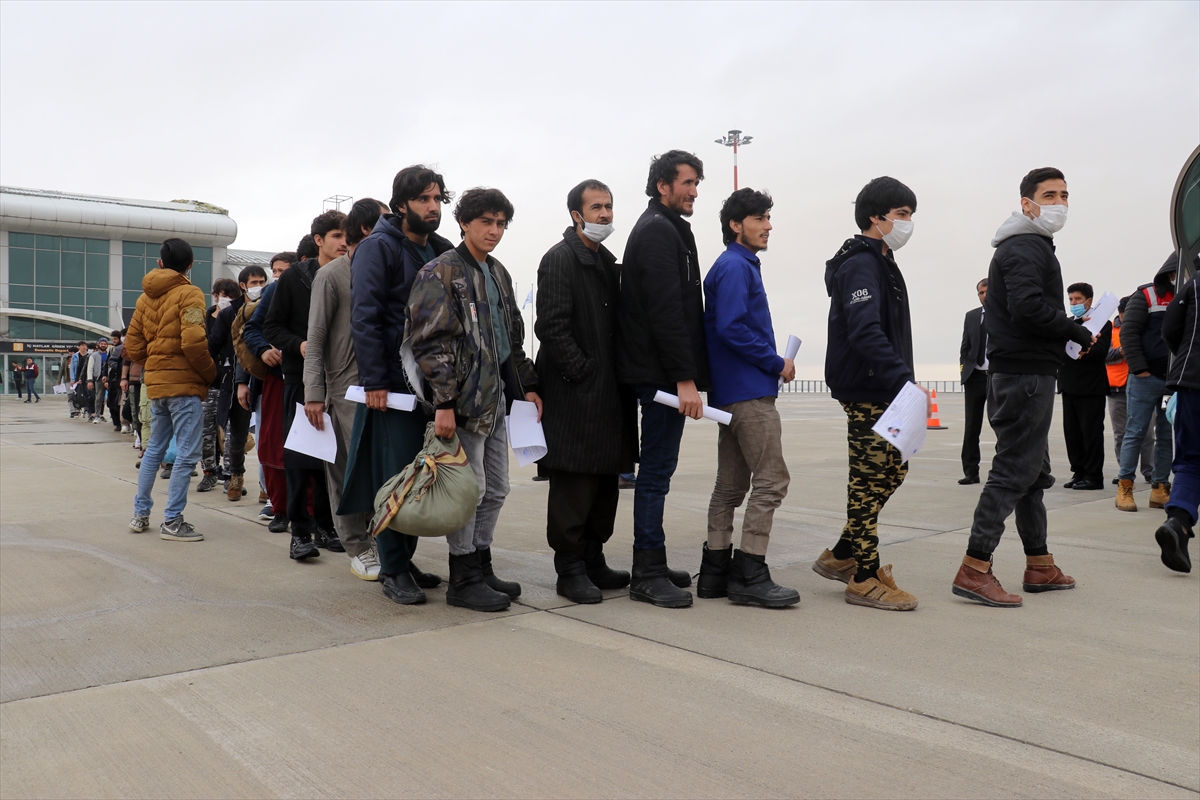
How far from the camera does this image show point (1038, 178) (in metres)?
4.58

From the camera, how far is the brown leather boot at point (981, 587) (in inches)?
171

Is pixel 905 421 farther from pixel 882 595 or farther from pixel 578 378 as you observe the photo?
pixel 578 378

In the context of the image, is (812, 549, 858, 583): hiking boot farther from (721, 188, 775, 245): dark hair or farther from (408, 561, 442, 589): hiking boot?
(408, 561, 442, 589): hiking boot

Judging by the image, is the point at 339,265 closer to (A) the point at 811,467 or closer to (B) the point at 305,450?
(B) the point at 305,450

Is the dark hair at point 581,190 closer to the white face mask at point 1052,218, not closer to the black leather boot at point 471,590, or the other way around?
the black leather boot at point 471,590

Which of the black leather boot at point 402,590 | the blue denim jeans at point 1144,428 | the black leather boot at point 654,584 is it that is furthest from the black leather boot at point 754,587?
the blue denim jeans at point 1144,428

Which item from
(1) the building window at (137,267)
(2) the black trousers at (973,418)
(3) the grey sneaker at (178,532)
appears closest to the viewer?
(3) the grey sneaker at (178,532)

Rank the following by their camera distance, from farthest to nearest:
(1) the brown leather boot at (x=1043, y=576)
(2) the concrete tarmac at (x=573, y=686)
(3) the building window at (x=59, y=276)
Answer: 1. (3) the building window at (x=59, y=276)
2. (1) the brown leather boot at (x=1043, y=576)
3. (2) the concrete tarmac at (x=573, y=686)

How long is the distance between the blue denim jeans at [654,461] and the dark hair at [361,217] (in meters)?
1.77

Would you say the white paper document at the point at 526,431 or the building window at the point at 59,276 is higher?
the building window at the point at 59,276

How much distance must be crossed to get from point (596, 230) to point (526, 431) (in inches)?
38.1

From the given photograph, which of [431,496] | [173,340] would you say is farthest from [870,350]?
[173,340]

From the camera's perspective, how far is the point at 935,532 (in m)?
6.27

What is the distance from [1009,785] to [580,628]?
6.04 ft
